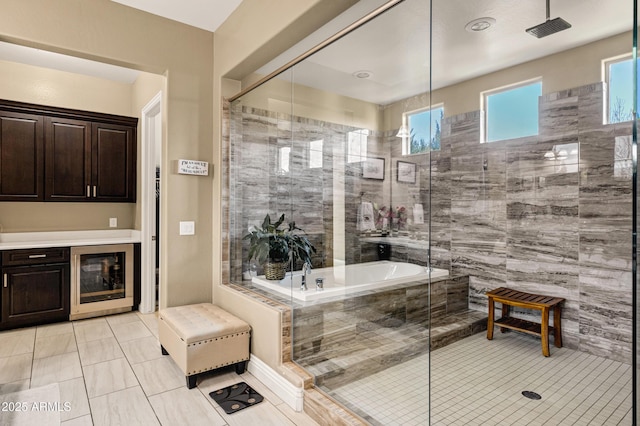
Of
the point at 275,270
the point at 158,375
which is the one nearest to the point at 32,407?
the point at 158,375

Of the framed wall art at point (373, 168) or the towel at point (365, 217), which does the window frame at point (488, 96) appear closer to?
the framed wall art at point (373, 168)

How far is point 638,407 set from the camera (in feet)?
3.67

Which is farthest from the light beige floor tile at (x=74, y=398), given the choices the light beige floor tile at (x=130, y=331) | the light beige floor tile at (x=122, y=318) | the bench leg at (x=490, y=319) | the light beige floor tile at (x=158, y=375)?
the bench leg at (x=490, y=319)

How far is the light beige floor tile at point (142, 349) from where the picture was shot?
3006 mm

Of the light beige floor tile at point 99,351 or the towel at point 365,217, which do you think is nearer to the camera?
the towel at point 365,217

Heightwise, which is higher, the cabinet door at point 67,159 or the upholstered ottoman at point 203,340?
the cabinet door at point 67,159

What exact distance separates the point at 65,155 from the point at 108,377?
282 centimetres

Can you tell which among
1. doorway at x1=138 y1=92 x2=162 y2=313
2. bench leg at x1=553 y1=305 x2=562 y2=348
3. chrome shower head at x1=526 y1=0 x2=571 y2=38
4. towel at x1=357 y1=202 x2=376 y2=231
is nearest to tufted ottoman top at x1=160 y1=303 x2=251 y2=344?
towel at x1=357 y1=202 x2=376 y2=231

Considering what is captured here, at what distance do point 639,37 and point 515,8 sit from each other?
7.00 feet

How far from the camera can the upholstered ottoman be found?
2498 millimetres

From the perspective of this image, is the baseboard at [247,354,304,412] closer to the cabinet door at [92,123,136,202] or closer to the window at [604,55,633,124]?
the cabinet door at [92,123,136,202]

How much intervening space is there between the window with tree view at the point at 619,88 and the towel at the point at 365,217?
2.24 m

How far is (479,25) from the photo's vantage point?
2988 mm

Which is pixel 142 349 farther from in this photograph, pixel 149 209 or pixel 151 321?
pixel 149 209
